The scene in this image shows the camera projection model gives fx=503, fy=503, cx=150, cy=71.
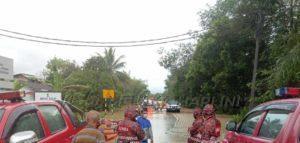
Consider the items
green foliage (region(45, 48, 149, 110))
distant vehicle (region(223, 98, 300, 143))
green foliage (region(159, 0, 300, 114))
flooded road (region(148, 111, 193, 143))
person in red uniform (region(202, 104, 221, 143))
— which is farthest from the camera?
green foliage (region(45, 48, 149, 110))

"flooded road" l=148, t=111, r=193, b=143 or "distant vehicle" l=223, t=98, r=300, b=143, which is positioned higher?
"distant vehicle" l=223, t=98, r=300, b=143

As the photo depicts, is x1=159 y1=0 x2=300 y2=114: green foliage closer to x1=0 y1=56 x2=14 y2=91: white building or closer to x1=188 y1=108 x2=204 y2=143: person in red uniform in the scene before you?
x1=0 y1=56 x2=14 y2=91: white building

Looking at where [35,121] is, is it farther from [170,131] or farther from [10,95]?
[170,131]

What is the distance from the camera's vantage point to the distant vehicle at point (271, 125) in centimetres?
512

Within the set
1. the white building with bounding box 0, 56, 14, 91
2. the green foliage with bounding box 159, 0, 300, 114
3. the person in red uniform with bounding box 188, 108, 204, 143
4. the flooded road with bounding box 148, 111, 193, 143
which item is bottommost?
the flooded road with bounding box 148, 111, 193, 143

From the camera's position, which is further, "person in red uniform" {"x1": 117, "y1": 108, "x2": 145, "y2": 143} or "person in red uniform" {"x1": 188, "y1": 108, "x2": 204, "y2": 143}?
"person in red uniform" {"x1": 188, "y1": 108, "x2": 204, "y2": 143}

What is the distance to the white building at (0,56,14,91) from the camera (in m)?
15.6

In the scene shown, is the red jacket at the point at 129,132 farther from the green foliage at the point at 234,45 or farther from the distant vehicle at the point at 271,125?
the green foliage at the point at 234,45

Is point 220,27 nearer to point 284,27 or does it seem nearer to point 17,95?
point 284,27

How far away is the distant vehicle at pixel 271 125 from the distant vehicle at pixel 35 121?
242 centimetres

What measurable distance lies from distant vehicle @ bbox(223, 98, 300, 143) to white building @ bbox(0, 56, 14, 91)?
31.5ft

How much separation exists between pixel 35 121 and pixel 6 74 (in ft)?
37.9

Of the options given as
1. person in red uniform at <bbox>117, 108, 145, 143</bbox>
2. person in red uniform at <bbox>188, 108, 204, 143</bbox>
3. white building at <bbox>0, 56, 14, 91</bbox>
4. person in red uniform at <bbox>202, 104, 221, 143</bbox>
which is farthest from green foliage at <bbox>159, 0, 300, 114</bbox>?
person in red uniform at <bbox>117, 108, 145, 143</bbox>

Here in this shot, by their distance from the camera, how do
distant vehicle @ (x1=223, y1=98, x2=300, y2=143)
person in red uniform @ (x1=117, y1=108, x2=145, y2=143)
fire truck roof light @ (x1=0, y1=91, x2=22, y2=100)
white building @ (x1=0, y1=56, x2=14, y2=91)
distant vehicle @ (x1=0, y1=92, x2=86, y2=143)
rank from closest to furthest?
distant vehicle @ (x1=223, y1=98, x2=300, y2=143)
distant vehicle @ (x1=0, y1=92, x2=86, y2=143)
fire truck roof light @ (x1=0, y1=91, x2=22, y2=100)
person in red uniform @ (x1=117, y1=108, x2=145, y2=143)
white building @ (x1=0, y1=56, x2=14, y2=91)
